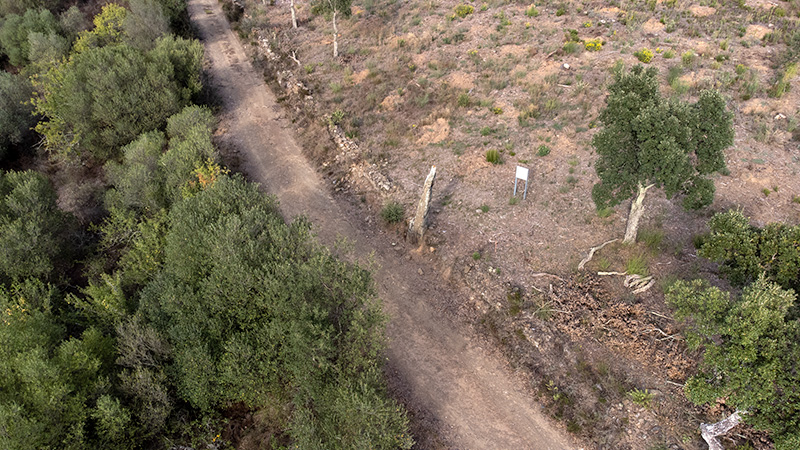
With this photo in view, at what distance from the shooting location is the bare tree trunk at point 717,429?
566 inches

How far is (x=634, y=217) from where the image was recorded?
20.0 m

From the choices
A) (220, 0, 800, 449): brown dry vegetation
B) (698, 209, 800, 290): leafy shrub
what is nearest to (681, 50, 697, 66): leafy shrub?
(220, 0, 800, 449): brown dry vegetation

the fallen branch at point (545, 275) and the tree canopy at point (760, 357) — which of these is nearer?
the tree canopy at point (760, 357)

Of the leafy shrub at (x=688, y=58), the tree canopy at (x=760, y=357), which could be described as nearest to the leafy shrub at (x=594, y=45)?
the leafy shrub at (x=688, y=58)

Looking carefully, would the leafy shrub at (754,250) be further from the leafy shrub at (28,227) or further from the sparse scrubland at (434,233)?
the leafy shrub at (28,227)

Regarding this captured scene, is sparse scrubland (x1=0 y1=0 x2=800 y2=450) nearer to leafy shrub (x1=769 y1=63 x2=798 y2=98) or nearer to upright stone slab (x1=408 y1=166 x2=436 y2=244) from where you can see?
leafy shrub (x1=769 y1=63 x2=798 y2=98)

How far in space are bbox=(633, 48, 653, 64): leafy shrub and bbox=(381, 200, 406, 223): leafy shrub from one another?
20.4m

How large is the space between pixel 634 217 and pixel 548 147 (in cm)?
761

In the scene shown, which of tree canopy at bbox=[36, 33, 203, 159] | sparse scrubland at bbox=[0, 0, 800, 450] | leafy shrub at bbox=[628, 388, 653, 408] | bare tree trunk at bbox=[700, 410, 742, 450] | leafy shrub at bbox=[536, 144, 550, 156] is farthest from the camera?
tree canopy at bbox=[36, 33, 203, 159]

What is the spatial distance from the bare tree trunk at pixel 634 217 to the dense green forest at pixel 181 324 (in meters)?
11.7

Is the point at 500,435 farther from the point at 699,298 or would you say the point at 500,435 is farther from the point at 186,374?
the point at 186,374

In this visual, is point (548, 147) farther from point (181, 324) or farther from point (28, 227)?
point (28, 227)

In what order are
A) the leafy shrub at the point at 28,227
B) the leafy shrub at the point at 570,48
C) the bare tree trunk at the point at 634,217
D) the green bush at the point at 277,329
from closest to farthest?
the green bush at the point at 277,329
the bare tree trunk at the point at 634,217
the leafy shrub at the point at 28,227
the leafy shrub at the point at 570,48

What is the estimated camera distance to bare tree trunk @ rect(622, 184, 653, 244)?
19.2 m
